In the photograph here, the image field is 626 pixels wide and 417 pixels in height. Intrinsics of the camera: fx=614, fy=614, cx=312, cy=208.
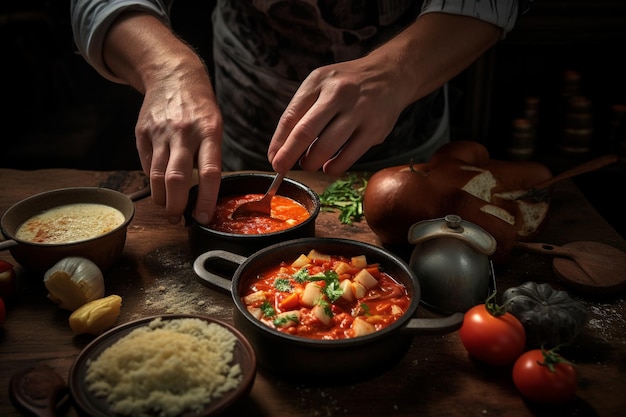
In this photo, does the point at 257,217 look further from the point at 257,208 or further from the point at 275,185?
the point at 275,185

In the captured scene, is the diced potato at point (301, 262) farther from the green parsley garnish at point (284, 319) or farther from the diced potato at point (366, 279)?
the green parsley garnish at point (284, 319)

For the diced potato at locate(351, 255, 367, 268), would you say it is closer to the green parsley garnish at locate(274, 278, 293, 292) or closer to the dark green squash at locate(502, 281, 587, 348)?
the green parsley garnish at locate(274, 278, 293, 292)

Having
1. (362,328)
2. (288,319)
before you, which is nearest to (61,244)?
(288,319)

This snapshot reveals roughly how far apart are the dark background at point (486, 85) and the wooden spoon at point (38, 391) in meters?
3.30

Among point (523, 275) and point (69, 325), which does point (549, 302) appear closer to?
point (523, 275)

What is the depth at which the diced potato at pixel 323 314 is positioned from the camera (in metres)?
1.76

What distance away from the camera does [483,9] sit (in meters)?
2.38

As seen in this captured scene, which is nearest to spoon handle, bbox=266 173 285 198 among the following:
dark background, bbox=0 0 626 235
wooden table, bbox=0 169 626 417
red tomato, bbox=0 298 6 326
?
wooden table, bbox=0 169 626 417

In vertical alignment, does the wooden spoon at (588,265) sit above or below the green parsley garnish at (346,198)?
above

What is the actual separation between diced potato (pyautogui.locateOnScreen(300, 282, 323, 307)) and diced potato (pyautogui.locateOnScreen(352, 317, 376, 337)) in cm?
15

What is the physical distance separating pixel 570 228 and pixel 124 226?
5.86ft

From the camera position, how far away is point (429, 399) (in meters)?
1.66

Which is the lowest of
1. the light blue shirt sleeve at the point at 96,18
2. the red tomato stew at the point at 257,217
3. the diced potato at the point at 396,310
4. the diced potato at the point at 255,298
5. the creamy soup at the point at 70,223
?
the red tomato stew at the point at 257,217

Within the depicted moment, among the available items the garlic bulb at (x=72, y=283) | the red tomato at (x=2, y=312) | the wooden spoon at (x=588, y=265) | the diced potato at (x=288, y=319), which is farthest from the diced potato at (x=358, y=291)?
the red tomato at (x=2, y=312)
